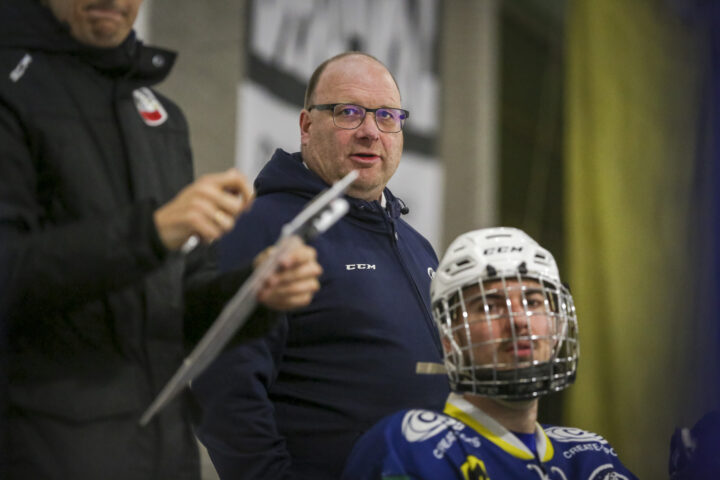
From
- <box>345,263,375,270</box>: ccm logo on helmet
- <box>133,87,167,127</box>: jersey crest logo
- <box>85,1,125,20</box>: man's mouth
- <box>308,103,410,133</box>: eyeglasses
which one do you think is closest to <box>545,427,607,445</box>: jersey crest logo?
<box>345,263,375,270</box>: ccm logo on helmet

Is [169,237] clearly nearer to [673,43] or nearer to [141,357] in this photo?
[141,357]

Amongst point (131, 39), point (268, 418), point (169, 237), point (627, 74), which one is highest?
point (627, 74)

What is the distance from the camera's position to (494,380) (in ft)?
5.69

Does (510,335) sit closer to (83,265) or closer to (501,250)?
(501,250)

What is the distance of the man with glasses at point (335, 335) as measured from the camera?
6.47ft

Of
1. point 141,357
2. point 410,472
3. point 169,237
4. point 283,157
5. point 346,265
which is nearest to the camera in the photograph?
point 169,237

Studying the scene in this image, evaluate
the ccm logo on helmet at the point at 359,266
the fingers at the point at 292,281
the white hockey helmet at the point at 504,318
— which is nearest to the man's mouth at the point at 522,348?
the white hockey helmet at the point at 504,318

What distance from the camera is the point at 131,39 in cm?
140

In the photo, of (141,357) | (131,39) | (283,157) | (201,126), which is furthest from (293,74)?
(141,357)

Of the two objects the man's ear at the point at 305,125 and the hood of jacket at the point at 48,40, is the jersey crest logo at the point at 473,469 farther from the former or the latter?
the man's ear at the point at 305,125

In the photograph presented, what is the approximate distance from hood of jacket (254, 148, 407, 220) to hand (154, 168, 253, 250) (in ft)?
3.71

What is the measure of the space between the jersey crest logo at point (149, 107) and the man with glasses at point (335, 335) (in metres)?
0.67

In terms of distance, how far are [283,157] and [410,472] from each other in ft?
3.34

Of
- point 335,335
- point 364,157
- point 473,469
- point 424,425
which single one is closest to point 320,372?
point 335,335
